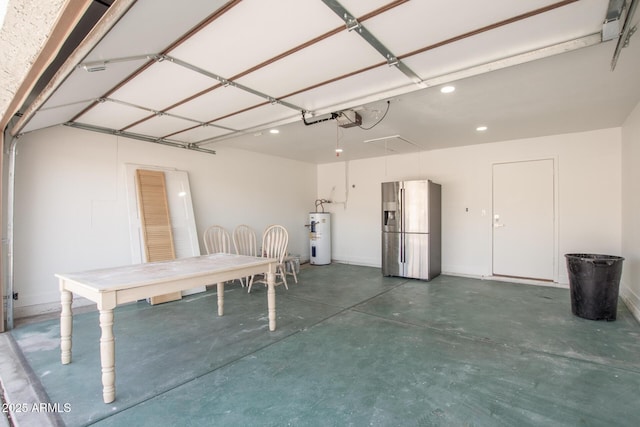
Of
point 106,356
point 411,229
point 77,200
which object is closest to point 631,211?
point 411,229

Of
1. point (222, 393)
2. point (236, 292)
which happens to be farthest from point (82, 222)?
point (222, 393)

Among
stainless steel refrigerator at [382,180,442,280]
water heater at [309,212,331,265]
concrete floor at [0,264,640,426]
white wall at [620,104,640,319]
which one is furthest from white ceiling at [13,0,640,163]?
water heater at [309,212,331,265]

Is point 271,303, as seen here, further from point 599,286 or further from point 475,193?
point 475,193

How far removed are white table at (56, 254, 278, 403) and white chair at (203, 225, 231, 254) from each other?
199cm

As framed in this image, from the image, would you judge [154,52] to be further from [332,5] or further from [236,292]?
[236,292]

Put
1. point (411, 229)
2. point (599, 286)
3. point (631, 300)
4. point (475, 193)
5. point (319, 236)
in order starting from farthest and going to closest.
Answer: point (319, 236) < point (475, 193) < point (411, 229) < point (631, 300) < point (599, 286)

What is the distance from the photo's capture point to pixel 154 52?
2.21m

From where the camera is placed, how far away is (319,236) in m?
7.32

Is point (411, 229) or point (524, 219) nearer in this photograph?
point (524, 219)

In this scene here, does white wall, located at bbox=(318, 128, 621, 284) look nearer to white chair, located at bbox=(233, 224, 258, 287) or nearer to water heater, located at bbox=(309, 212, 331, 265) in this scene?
water heater, located at bbox=(309, 212, 331, 265)

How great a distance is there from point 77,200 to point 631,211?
288 inches

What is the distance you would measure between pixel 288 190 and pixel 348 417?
5.77 meters

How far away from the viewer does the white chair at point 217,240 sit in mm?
5308

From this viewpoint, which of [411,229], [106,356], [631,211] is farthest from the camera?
[411,229]
